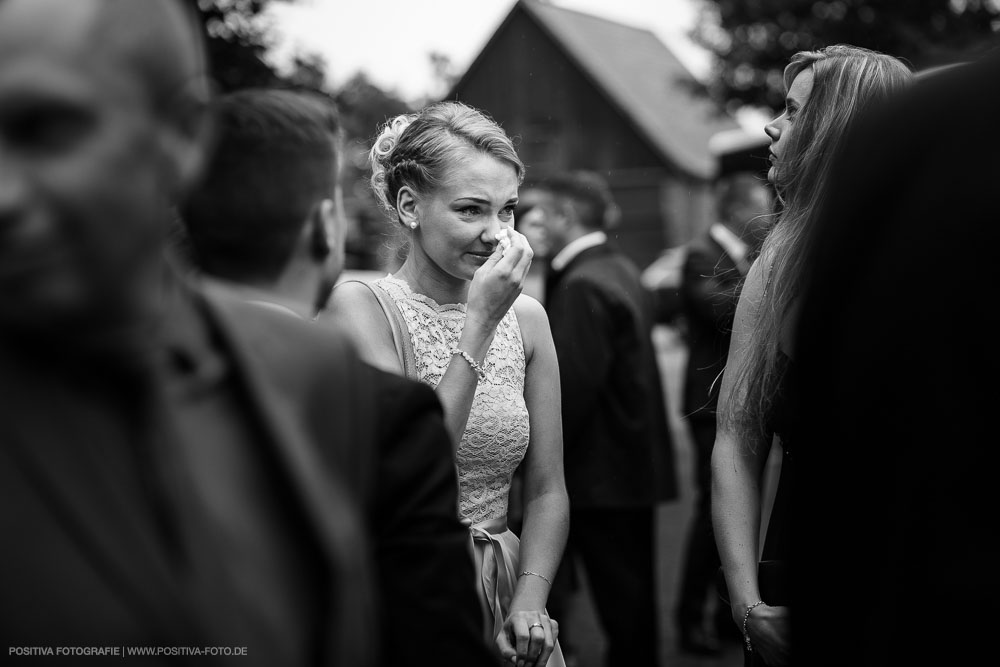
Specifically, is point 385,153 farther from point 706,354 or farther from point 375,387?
point 706,354

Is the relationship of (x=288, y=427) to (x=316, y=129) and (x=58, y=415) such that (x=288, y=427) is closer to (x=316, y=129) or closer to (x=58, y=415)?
(x=58, y=415)

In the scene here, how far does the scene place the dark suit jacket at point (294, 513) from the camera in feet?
3.27

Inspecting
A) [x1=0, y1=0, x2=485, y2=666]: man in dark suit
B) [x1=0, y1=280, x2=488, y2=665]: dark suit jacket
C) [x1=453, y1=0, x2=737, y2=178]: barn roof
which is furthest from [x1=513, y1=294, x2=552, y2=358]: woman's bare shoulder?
[x1=453, y1=0, x2=737, y2=178]: barn roof

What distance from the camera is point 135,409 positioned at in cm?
106

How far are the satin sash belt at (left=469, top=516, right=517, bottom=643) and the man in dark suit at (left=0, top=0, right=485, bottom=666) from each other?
144 centimetres

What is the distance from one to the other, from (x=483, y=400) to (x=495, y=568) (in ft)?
1.42

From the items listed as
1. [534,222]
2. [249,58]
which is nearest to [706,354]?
[534,222]

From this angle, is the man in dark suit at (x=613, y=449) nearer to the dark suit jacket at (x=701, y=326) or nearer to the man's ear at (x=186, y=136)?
the dark suit jacket at (x=701, y=326)

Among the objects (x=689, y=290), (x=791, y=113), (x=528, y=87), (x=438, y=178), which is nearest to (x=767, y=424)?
(x=791, y=113)

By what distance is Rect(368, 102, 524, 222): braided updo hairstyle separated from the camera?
9.14ft

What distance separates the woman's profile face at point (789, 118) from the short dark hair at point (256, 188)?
1.49 m

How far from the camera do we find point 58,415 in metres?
1.01

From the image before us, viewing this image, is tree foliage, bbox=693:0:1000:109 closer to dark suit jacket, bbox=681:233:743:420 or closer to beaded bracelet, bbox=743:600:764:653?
dark suit jacket, bbox=681:233:743:420

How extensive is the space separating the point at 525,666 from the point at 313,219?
143 centimetres
